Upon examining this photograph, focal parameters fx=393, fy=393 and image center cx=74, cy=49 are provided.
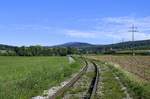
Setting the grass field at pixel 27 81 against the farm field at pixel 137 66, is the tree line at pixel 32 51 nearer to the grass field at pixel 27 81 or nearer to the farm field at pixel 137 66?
the farm field at pixel 137 66

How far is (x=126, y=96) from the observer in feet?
53.6

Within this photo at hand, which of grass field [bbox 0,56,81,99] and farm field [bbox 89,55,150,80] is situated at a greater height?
grass field [bbox 0,56,81,99]

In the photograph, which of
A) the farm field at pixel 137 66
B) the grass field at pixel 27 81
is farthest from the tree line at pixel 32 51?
the grass field at pixel 27 81

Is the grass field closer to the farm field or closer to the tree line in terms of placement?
the farm field

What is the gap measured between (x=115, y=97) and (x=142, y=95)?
1.12 metres

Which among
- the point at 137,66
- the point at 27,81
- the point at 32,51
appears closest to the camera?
the point at 27,81

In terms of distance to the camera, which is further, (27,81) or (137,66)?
(137,66)

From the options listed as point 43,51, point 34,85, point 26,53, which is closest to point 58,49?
point 43,51

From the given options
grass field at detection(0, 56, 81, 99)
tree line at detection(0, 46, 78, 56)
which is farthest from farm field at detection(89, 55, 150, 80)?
tree line at detection(0, 46, 78, 56)

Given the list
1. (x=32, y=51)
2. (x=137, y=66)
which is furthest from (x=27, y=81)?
(x=32, y=51)

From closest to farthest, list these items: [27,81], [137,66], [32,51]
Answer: [27,81]
[137,66]
[32,51]

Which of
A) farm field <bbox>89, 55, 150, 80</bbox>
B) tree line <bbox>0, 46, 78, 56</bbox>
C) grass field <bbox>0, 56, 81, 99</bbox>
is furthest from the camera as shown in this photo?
tree line <bbox>0, 46, 78, 56</bbox>

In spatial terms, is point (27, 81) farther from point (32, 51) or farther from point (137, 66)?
point (32, 51)

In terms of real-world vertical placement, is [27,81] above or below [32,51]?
below
